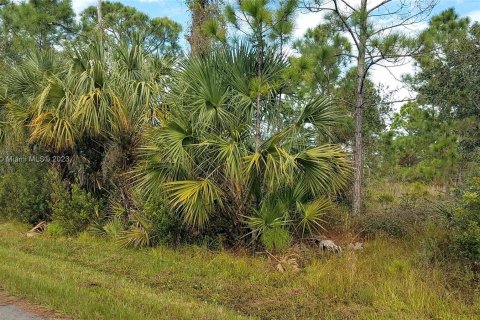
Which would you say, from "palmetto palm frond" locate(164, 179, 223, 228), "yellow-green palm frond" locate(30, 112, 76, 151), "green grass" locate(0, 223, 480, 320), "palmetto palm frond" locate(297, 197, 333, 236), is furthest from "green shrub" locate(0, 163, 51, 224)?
"palmetto palm frond" locate(297, 197, 333, 236)

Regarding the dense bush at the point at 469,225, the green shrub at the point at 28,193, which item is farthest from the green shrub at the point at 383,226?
the green shrub at the point at 28,193

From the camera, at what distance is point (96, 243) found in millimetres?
10766

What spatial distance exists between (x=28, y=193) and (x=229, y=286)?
8197 millimetres

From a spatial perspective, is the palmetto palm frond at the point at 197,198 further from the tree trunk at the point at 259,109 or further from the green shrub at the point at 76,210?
the green shrub at the point at 76,210

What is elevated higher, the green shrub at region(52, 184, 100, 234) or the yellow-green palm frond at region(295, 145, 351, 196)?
the yellow-green palm frond at region(295, 145, 351, 196)

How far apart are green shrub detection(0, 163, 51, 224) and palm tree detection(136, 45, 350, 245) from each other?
4.67 metres

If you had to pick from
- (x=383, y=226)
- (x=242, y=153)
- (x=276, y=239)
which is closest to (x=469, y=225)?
(x=383, y=226)

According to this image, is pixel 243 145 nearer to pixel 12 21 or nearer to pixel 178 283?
pixel 178 283

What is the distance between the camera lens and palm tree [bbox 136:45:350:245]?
29.5 feet

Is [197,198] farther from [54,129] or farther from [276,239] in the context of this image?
[54,129]

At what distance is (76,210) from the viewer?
464 inches

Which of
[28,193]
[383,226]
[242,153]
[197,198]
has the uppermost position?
[242,153]

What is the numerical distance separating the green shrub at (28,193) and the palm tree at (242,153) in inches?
184

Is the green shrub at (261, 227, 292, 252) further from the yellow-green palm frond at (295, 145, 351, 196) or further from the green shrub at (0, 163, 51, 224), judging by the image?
the green shrub at (0, 163, 51, 224)
